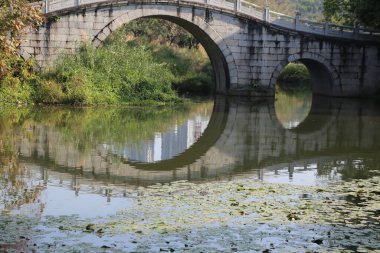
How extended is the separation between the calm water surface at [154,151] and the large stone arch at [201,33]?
5011mm

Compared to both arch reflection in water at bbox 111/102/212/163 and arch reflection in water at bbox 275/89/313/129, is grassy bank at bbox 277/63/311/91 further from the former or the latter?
arch reflection in water at bbox 111/102/212/163

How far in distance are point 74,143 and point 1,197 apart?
587cm

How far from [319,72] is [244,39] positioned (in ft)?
18.5

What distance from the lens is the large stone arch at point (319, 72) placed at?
32.3m

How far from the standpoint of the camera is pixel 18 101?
23.4m

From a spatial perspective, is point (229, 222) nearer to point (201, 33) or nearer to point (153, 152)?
point (153, 152)

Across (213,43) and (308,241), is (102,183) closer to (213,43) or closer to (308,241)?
(308,241)

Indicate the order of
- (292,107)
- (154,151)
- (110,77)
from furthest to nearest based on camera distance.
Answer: (292,107), (110,77), (154,151)

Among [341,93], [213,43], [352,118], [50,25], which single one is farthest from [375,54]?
[50,25]

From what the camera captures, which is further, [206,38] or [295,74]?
[295,74]

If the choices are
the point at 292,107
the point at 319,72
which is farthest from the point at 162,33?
the point at 292,107

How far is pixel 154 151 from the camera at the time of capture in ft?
51.0

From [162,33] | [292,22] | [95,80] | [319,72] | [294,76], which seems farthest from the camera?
[294,76]

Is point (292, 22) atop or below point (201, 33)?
atop
